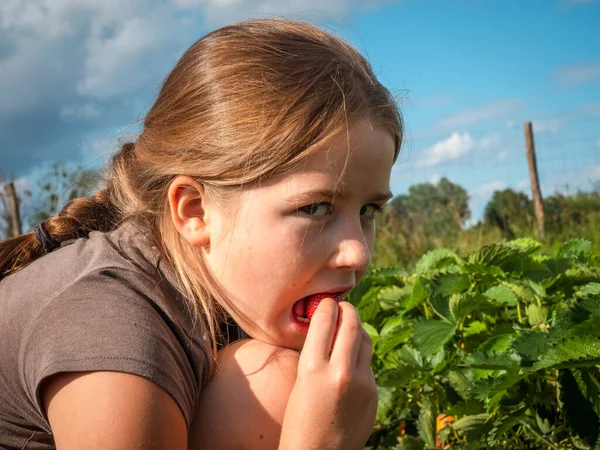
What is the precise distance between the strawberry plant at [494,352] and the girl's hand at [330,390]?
0.78ft

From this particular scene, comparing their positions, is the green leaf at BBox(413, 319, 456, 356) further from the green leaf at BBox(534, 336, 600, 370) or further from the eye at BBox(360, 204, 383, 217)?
the green leaf at BBox(534, 336, 600, 370)

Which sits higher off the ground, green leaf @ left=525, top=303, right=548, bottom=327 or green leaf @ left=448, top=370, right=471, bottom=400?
green leaf @ left=525, top=303, right=548, bottom=327

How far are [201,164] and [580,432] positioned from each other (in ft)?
3.00

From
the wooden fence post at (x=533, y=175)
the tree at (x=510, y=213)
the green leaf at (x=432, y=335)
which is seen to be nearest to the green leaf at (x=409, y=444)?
the green leaf at (x=432, y=335)

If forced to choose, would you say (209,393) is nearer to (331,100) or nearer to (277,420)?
(277,420)

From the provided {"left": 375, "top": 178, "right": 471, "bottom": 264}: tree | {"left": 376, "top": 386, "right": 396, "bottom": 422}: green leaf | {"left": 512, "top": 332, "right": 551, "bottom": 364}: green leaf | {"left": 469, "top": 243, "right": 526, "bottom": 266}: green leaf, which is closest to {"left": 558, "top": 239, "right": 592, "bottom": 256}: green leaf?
{"left": 469, "top": 243, "right": 526, "bottom": 266}: green leaf

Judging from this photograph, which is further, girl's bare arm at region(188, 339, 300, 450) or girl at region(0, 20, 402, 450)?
girl's bare arm at region(188, 339, 300, 450)

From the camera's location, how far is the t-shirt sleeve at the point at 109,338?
1.17 m

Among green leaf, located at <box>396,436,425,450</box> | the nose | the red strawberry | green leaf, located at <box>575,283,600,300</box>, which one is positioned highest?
the nose

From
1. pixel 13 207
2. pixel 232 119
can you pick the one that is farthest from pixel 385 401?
pixel 13 207

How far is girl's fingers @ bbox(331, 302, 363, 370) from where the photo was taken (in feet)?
4.35

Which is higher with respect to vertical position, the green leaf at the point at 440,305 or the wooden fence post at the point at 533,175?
the wooden fence post at the point at 533,175

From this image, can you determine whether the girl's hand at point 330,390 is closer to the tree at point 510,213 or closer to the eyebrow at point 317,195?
the eyebrow at point 317,195

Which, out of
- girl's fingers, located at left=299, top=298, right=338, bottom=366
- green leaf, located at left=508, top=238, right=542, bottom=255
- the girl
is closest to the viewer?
the girl
